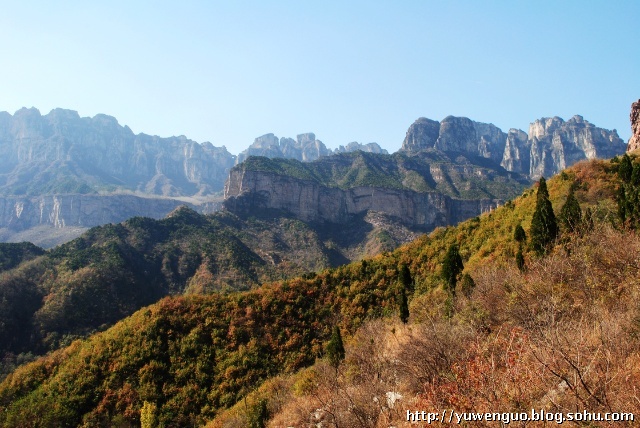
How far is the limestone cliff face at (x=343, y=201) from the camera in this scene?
13612cm

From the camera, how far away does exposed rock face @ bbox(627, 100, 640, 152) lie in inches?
1644

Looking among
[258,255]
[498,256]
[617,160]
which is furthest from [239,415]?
[258,255]

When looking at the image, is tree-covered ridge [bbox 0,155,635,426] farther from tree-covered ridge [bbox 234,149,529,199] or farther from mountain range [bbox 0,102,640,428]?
tree-covered ridge [bbox 234,149,529,199]

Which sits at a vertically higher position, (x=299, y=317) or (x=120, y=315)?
(x=299, y=317)

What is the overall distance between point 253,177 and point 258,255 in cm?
5104

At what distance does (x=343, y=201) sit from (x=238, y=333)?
121 m

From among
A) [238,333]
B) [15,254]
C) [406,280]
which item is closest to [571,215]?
[406,280]

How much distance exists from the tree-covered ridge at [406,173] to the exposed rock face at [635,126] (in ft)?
310

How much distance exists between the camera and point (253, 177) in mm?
137500

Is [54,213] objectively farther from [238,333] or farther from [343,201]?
[238,333]

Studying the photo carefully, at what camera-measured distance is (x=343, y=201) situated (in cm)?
14462

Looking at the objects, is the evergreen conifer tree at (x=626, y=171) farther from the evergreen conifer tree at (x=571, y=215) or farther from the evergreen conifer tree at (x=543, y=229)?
the evergreen conifer tree at (x=543, y=229)

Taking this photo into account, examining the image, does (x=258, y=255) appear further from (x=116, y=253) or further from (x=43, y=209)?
(x=43, y=209)

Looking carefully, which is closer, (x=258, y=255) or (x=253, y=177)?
(x=258, y=255)
